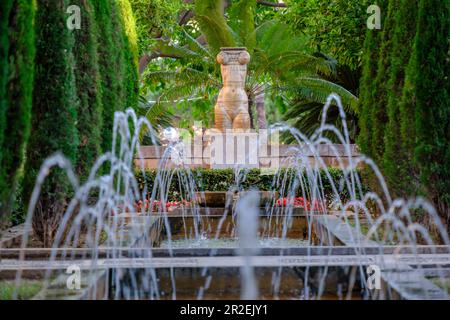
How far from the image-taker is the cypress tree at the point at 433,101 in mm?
5988

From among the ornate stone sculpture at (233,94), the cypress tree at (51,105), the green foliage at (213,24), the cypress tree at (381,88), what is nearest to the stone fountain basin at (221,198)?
the cypress tree at (381,88)

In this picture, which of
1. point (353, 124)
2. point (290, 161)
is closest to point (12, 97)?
point (290, 161)

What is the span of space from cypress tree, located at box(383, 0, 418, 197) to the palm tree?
27.5 feet

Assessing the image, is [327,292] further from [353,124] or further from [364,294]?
[353,124]

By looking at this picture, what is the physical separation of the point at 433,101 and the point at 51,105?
13.0 feet

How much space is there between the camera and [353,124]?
1661 cm

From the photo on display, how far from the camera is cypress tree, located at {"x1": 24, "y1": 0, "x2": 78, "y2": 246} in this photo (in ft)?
19.5

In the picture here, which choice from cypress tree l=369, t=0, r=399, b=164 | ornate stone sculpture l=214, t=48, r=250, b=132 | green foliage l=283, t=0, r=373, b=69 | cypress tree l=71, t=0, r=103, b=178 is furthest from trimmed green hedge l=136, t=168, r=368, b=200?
cypress tree l=71, t=0, r=103, b=178

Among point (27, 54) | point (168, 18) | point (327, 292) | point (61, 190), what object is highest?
point (168, 18)

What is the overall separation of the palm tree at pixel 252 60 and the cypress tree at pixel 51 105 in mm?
9617

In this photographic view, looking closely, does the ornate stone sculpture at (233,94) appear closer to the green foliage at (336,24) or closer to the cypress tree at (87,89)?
the green foliage at (336,24)

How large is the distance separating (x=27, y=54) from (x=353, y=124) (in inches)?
516

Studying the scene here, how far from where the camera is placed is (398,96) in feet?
22.2
